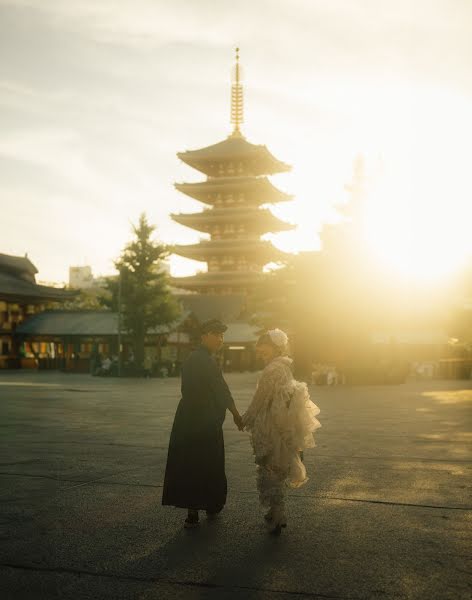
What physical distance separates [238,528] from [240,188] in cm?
5925

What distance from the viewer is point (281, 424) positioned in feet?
20.6

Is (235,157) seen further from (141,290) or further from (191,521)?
(191,521)

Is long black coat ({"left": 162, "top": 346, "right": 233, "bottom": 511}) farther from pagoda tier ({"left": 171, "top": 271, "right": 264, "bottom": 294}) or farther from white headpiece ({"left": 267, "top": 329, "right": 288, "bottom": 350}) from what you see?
pagoda tier ({"left": 171, "top": 271, "right": 264, "bottom": 294})

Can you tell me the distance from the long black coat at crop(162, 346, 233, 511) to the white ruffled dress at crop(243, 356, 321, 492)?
355 millimetres

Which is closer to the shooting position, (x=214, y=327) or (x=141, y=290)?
(x=214, y=327)

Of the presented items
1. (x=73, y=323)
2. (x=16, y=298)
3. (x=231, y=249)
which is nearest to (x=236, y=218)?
(x=231, y=249)

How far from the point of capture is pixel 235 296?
61531 mm

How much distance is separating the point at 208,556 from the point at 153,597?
93cm

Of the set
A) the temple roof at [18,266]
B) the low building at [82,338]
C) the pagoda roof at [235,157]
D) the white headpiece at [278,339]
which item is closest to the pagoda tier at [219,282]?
Answer: the pagoda roof at [235,157]

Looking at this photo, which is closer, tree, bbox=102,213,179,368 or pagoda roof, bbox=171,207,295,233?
tree, bbox=102,213,179,368

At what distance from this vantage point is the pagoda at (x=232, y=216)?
6356 centimetres

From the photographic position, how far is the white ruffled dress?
624cm

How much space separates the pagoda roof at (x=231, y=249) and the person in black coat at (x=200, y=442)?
5605 cm

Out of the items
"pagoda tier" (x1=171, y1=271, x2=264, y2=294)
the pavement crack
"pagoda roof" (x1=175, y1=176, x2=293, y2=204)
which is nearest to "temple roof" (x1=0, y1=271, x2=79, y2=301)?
"pagoda tier" (x1=171, y1=271, x2=264, y2=294)
